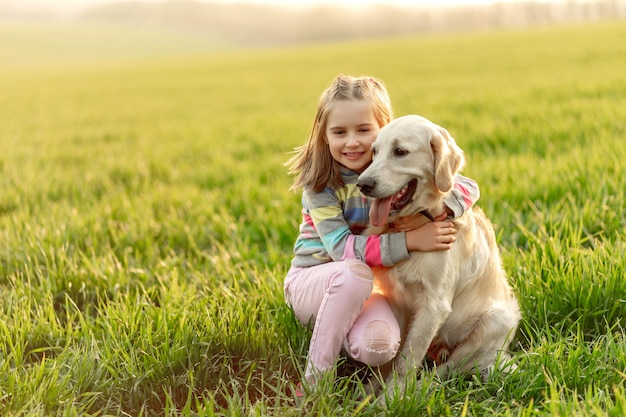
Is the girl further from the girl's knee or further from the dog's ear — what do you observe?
the dog's ear

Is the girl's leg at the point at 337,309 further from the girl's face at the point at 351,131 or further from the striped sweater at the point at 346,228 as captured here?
the girl's face at the point at 351,131

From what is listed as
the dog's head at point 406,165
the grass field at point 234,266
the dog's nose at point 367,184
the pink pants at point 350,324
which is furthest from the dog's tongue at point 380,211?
the grass field at point 234,266

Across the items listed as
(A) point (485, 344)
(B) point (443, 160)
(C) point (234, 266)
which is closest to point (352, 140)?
(B) point (443, 160)

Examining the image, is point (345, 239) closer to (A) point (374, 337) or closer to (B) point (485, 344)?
(A) point (374, 337)

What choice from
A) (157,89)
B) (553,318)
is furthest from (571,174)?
(157,89)

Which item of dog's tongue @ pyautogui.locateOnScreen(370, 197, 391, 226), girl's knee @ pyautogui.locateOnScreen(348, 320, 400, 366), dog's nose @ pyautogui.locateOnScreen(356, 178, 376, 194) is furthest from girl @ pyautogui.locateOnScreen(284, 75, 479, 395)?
dog's nose @ pyautogui.locateOnScreen(356, 178, 376, 194)

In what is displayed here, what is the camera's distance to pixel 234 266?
4.23 metres

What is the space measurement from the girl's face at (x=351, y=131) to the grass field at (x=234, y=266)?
86 centimetres

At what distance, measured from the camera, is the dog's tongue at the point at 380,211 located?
277 centimetres

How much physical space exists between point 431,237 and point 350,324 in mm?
534

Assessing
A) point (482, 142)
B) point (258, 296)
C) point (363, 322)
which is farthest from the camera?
point (482, 142)

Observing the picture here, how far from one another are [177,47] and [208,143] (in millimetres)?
91669

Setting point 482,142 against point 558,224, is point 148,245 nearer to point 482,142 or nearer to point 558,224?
point 558,224

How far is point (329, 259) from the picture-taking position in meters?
3.21
